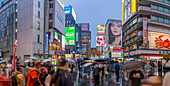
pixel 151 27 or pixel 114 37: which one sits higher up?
pixel 151 27

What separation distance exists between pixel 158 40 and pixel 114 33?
→ 1681 inches

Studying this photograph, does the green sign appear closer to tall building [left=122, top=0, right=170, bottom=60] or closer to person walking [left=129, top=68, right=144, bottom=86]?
tall building [left=122, top=0, right=170, bottom=60]

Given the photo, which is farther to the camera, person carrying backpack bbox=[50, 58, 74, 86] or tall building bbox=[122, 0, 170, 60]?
tall building bbox=[122, 0, 170, 60]

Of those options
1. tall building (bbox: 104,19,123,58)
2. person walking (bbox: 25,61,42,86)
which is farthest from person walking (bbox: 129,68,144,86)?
tall building (bbox: 104,19,123,58)

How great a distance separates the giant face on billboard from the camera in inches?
3834

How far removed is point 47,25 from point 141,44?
2818cm

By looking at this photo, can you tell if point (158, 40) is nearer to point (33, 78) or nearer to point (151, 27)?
point (151, 27)

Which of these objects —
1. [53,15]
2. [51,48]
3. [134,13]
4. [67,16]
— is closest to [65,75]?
[51,48]

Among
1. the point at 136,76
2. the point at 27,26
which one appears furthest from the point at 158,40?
the point at 136,76

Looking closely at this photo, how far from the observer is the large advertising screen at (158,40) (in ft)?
180

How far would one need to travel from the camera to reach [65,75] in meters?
3.74

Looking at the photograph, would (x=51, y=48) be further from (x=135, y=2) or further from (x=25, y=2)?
(x=135, y=2)

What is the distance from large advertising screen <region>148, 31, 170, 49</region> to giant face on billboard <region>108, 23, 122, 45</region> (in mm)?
40169

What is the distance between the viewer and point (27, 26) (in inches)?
1668
